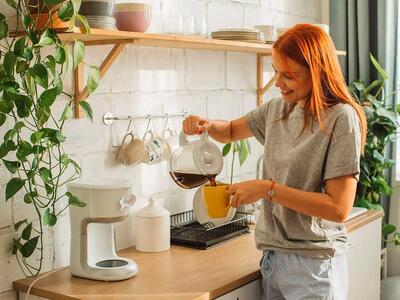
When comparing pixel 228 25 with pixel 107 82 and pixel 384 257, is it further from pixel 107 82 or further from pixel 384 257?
pixel 384 257

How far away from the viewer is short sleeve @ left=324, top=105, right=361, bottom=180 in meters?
1.92

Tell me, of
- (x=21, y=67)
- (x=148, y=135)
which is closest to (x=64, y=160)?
(x=21, y=67)

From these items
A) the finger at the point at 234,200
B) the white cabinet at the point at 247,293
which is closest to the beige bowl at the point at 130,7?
the finger at the point at 234,200

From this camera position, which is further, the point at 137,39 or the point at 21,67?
the point at 137,39

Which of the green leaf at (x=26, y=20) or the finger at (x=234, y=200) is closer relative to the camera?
the green leaf at (x=26, y=20)

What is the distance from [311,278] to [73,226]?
0.76m

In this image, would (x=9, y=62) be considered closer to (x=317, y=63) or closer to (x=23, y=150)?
(x=23, y=150)

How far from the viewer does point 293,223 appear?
2047 mm

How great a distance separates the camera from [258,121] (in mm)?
2301

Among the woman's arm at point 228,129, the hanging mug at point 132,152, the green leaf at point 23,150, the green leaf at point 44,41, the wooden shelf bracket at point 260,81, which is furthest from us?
the wooden shelf bracket at point 260,81

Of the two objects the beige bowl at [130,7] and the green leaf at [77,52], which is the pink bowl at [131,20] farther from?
the green leaf at [77,52]

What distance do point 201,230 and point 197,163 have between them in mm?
496

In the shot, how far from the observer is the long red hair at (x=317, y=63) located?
6.41 feet

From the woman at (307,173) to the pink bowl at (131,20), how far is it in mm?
445
